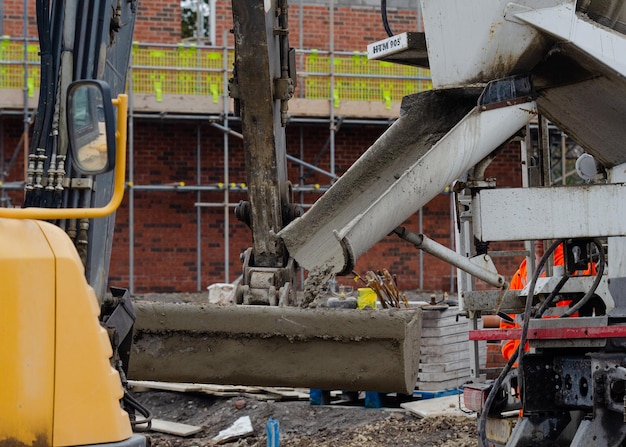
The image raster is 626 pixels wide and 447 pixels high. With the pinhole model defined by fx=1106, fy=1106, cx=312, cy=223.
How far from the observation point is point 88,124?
3559 mm

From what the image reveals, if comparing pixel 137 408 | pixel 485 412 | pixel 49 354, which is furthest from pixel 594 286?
pixel 49 354

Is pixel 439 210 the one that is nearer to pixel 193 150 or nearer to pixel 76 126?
pixel 193 150

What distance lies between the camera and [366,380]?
6020 millimetres

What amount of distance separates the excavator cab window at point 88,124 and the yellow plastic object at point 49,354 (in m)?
0.30

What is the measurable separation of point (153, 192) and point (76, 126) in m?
15.5

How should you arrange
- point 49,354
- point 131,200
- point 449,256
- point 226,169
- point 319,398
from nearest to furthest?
1. point 49,354
2. point 449,256
3. point 319,398
4. point 131,200
5. point 226,169

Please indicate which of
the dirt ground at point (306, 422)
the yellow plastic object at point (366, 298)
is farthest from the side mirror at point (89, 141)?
the yellow plastic object at point (366, 298)

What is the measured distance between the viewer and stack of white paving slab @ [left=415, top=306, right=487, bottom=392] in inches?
398

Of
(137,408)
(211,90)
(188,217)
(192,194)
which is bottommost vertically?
(137,408)

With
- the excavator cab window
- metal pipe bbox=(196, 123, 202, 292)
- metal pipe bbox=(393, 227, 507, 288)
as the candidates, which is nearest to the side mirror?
the excavator cab window

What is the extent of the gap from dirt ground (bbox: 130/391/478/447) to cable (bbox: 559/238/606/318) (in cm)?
236

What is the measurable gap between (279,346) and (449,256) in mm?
1302

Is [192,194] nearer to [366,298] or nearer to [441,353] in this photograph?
[366,298]

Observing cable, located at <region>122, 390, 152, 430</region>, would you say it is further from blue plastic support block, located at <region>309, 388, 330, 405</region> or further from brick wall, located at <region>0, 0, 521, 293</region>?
brick wall, located at <region>0, 0, 521, 293</region>
